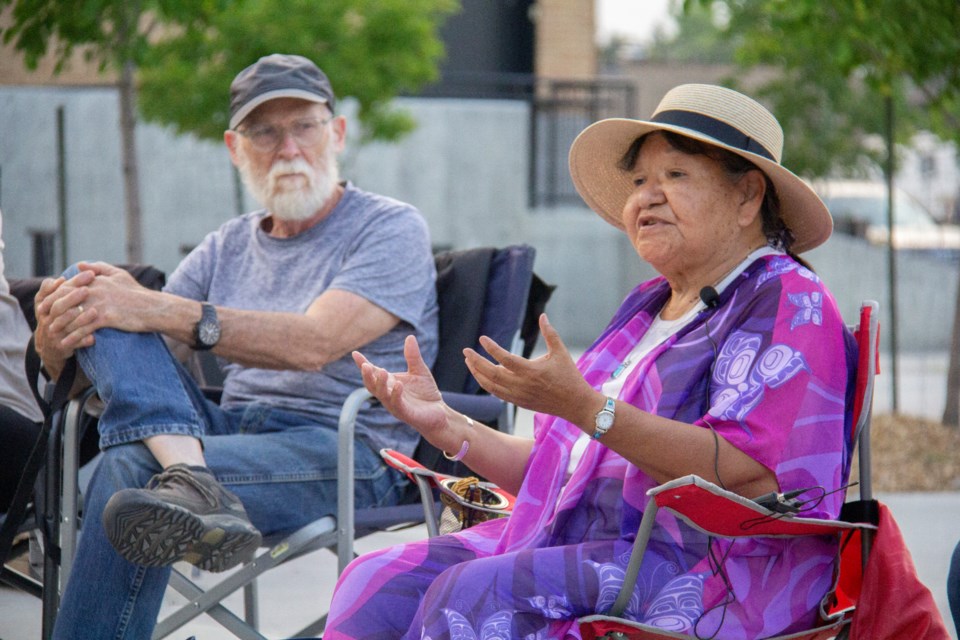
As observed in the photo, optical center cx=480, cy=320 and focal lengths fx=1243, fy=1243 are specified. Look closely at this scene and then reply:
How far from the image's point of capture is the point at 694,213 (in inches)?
97.8

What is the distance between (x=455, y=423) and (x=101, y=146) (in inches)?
404

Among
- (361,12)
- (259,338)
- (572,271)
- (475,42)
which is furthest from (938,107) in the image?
(475,42)

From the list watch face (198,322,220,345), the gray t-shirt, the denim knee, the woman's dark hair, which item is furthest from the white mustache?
the woman's dark hair

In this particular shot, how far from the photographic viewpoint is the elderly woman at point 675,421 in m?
2.20

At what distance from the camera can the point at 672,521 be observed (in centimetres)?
229

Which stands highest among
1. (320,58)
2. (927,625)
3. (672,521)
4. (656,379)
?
(320,58)

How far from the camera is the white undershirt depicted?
8.17 ft

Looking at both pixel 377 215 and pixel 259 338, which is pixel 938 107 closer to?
pixel 377 215

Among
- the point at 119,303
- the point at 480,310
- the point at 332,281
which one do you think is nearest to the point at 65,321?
the point at 119,303

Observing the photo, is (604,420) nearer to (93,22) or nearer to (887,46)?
(93,22)

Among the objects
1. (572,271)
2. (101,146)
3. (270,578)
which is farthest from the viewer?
(572,271)

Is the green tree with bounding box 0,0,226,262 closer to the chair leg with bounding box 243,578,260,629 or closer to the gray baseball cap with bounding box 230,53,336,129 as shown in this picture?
the gray baseball cap with bounding box 230,53,336,129

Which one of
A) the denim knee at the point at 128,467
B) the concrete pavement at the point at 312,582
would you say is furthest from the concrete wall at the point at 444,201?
the denim knee at the point at 128,467

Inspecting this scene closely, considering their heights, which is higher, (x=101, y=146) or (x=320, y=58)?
(x=320, y=58)
